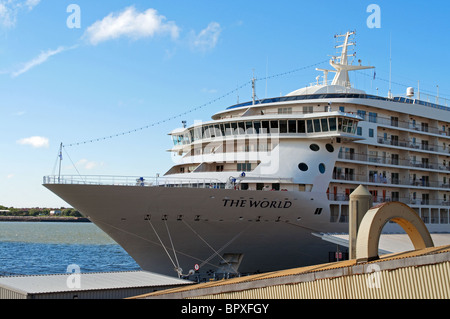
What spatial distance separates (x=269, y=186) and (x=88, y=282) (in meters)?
11.8

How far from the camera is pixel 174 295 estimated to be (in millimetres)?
17047

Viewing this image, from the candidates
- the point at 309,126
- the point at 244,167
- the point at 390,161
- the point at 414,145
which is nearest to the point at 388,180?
the point at 390,161

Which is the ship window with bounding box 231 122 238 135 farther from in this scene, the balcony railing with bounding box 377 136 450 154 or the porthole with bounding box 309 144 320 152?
the balcony railing with bounding box 377 136 450 154

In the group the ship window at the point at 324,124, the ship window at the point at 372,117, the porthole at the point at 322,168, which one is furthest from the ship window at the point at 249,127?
the ship window at the point at 372,117

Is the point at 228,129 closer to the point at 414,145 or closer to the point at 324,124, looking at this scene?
the point at 324,124

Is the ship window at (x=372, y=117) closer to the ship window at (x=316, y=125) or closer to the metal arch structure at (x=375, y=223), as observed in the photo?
the ship window at (x=316, y=125)

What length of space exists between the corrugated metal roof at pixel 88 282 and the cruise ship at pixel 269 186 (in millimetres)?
2965

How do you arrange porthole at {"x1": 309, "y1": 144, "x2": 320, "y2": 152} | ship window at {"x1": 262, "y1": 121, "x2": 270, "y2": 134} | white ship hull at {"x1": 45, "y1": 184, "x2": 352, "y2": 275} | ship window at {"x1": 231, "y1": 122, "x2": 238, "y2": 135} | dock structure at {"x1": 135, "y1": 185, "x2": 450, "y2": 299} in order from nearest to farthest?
dock structure at {"x1": 135, "y1": 185, "x2": 450, "y2": 299}
white ship hull at {"x1": 45, "y1": 184, "x2": 352, "y2": 275}
porthole at {"x1": 309, "y1": 144, "x2": 320, "y2": 152}
ship window at {"x1": 262, "y1": 121, "x2": 270, "y2": 134}
ship window at {"x1": 231, "y1": 122, "x2": 238, "y2": 135}

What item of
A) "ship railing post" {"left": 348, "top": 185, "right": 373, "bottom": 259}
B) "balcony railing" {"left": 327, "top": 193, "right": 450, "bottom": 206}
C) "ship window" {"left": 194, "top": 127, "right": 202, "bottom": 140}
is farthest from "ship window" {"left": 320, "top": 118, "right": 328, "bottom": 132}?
"ship railing post" {"left": 348, "top": 185, "right": 373, "bottom": 259}

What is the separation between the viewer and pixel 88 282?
72.6ft

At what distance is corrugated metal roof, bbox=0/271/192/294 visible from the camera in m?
20.7

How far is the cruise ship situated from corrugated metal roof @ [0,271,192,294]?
9.73 ft

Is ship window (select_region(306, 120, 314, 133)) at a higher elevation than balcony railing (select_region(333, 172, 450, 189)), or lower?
higher
